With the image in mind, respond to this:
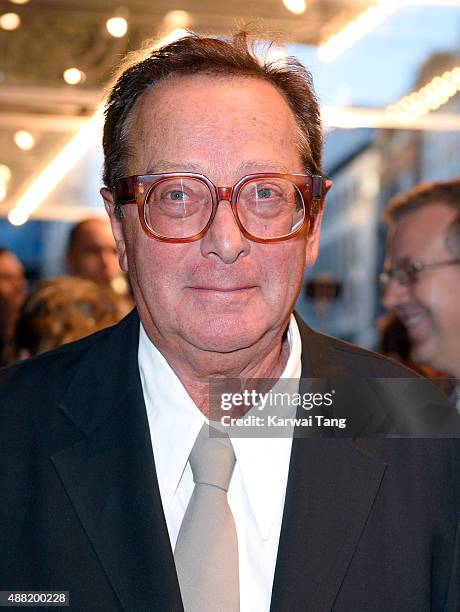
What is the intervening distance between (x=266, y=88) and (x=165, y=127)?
23 cm

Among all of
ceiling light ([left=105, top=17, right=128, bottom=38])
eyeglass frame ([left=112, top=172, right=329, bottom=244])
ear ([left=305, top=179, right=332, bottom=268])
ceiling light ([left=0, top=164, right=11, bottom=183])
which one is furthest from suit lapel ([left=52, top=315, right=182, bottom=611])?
ceiling light ([left=0, top=164, right=11, bottom=183])

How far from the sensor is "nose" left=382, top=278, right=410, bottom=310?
336 centimetres

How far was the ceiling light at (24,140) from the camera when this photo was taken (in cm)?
634

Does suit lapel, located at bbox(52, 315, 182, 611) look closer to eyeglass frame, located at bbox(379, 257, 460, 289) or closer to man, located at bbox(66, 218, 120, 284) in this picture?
eyeglass frame, located at bbox(379, 257, 460, 289)

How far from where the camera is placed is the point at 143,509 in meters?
1.70

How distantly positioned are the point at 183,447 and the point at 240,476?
124mm

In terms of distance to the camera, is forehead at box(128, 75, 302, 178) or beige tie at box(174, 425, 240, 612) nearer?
beige tie at box(174, 425, 240, 612)

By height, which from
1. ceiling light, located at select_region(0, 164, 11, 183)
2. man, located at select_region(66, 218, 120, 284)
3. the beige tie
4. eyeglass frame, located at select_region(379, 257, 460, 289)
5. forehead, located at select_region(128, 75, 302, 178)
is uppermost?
ceiling light, located at select_region(0, 164, 11, 183)

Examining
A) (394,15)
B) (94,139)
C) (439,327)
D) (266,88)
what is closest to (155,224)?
(266,88)

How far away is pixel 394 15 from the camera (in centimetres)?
504

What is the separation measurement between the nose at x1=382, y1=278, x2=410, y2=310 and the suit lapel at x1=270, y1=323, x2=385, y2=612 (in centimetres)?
154

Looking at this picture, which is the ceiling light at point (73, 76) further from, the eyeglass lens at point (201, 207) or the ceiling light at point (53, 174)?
the eyeglass lens at point (201, 207)

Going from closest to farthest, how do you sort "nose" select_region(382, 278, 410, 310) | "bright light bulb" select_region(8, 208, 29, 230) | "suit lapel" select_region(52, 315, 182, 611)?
"suit lapel" select_region(52, 315, 182, 611), "nose" select_region(382, 278, 410, 310), "bright light bulb" select_region(8, 208, 29, 230)

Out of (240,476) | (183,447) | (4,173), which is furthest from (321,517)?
(4,173)
